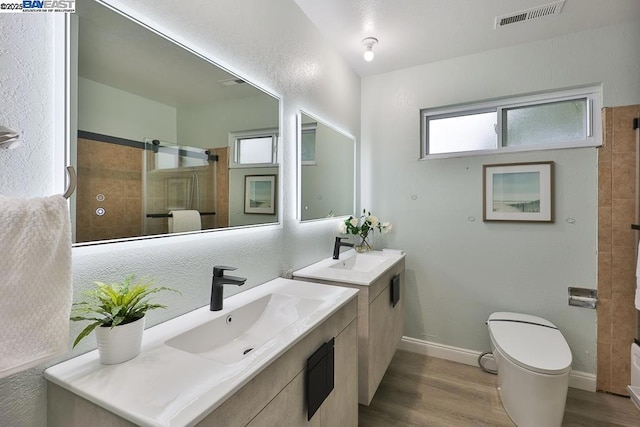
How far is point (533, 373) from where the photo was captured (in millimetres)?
1593

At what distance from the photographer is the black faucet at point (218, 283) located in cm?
116

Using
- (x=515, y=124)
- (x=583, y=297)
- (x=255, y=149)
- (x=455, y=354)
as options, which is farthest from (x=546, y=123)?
(x=255, y=149)

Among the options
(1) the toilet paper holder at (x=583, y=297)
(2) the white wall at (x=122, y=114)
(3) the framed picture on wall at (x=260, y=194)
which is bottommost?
(1) the toilet paper holder at (x=583, y=297)

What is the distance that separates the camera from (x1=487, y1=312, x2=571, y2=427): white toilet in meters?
1.58

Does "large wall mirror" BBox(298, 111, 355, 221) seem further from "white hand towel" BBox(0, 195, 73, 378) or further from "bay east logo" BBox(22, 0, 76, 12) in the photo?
"white hand towel" BBox(0, 195, 73, 378)

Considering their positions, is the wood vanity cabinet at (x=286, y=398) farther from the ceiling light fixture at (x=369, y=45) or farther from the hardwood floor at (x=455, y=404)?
the ceiling light fixture at (x=369, y=45)

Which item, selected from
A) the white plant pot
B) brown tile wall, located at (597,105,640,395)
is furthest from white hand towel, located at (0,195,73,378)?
brown tile wall, located at (597,105,640,395)

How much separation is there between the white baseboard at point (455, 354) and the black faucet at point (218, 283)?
207 cm

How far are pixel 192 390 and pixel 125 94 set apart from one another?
0.94 m

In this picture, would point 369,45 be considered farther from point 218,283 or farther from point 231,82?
point 218,283

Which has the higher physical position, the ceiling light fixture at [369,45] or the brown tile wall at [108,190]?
the ceiling light fixture at [369,45]

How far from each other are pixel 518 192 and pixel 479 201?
0.27 meters

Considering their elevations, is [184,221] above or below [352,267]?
above

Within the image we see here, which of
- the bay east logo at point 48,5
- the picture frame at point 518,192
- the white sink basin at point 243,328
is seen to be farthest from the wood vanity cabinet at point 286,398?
the picture frame at point 518,192
